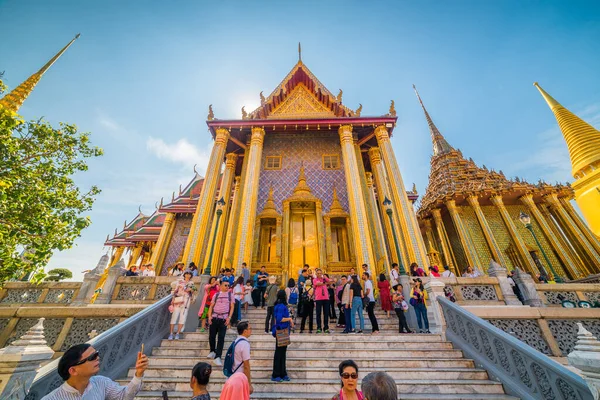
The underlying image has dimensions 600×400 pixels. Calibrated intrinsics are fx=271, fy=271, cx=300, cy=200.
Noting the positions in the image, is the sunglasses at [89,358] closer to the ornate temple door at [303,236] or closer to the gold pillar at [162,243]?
the ornate temple door at [303,236]

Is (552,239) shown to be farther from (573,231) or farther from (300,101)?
(300,101)

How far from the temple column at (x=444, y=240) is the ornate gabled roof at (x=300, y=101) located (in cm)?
1360

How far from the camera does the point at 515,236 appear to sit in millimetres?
18906

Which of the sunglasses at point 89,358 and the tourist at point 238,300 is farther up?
the tourist at point 238,300

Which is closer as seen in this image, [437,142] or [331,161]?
[331,161]

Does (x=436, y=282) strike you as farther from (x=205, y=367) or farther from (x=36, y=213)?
(x=36, y=213)

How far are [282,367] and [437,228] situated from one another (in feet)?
72.6

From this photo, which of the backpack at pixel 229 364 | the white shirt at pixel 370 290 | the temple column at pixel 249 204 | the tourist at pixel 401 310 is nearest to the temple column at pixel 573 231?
the tourist at pixel 401 310

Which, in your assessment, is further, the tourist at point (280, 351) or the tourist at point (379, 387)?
the tourist at point (280, 351)

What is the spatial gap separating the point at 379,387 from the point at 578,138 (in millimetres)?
25402

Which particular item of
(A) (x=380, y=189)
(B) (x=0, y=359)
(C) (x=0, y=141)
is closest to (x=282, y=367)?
(B) (x=0, y=359)

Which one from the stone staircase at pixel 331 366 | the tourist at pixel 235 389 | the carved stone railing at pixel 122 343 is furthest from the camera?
the stone staircase at pixel 331 366

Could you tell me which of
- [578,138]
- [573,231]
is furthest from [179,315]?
[578,138]

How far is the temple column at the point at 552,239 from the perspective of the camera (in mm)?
17223
